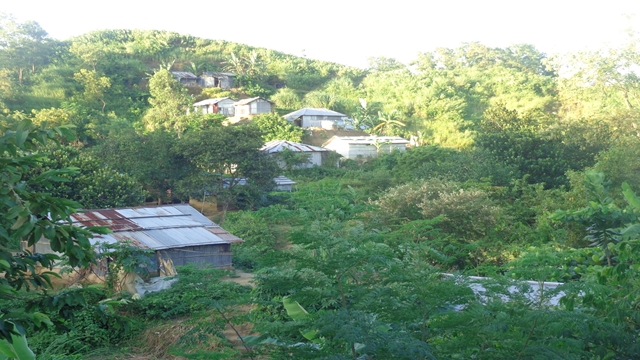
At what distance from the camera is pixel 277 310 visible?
1003 cm

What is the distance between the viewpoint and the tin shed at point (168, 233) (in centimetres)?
1652

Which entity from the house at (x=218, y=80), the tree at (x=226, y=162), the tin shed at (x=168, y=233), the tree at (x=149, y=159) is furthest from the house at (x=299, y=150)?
the house at (x=218, y=80)

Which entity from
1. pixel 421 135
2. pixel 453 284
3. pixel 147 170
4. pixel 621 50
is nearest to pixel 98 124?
pixel 147 170

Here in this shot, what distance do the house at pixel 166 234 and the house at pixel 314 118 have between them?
23.6m

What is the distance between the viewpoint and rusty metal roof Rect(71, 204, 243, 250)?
54.1 feet

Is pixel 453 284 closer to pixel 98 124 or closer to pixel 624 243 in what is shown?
pixel 624 243

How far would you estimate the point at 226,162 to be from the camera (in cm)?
2425

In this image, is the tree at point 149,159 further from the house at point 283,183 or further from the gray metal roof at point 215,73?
the gray metal roof at point 215,73

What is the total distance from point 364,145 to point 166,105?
11559 mm

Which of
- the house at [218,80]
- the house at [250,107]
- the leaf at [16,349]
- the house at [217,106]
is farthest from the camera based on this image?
the house at [218,80]

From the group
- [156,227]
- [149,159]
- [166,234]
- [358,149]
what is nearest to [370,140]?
[358,149]

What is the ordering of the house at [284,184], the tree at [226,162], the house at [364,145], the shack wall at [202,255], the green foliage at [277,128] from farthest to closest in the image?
the green foliage at [277,128], the house at [364,145], the house at [284,184], the tree at [226,162], the shack wall at [202,255]

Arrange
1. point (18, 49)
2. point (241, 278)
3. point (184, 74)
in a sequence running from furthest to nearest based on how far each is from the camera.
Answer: point (184, 74) < point (18, 49) < point (241, 278)

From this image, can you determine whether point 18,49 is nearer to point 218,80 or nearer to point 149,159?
point 218,80
